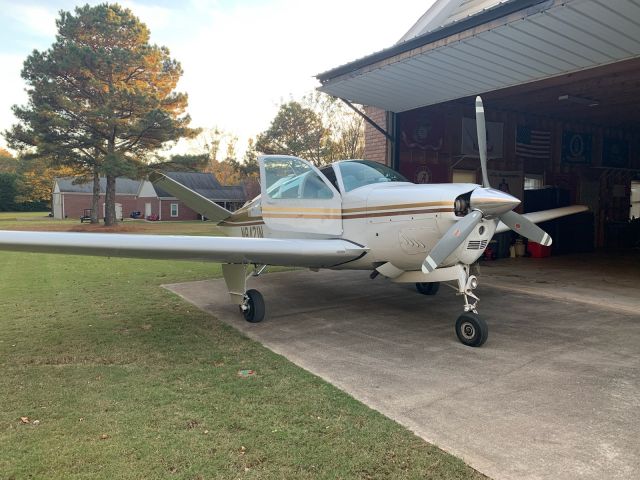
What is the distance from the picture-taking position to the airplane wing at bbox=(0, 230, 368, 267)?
164 inches

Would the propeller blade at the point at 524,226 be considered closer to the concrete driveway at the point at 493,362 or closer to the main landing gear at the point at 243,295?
the concrete driveway at the point at 493,362

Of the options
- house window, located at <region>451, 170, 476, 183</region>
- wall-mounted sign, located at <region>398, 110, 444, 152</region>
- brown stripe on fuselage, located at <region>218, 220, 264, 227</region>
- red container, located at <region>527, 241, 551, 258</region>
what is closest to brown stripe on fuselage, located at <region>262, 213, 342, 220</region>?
brown stripe on fuselage, located at <region>218, 220, 264, 227</region>

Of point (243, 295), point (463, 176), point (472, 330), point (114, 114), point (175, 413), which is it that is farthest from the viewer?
point (114, 114)

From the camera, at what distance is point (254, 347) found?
16.0 feet

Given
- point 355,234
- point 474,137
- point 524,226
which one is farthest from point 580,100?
point 355,234

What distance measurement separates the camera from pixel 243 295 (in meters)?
6.13

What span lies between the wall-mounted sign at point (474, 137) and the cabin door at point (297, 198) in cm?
831

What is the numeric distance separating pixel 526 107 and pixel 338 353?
12.1 metres

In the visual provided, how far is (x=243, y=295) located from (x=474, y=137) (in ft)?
33.1

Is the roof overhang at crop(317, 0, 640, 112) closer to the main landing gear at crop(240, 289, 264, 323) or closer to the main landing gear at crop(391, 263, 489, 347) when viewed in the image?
the main landing gear at crop(391, 263, 489, 347)

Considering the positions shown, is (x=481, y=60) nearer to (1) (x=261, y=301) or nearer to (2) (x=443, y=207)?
(2) (x=443, y=207)

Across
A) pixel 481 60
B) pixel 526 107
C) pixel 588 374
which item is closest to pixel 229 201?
pixel 526 107

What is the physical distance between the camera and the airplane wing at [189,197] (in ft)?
24.6

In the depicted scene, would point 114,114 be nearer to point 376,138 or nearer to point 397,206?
point 376,138
